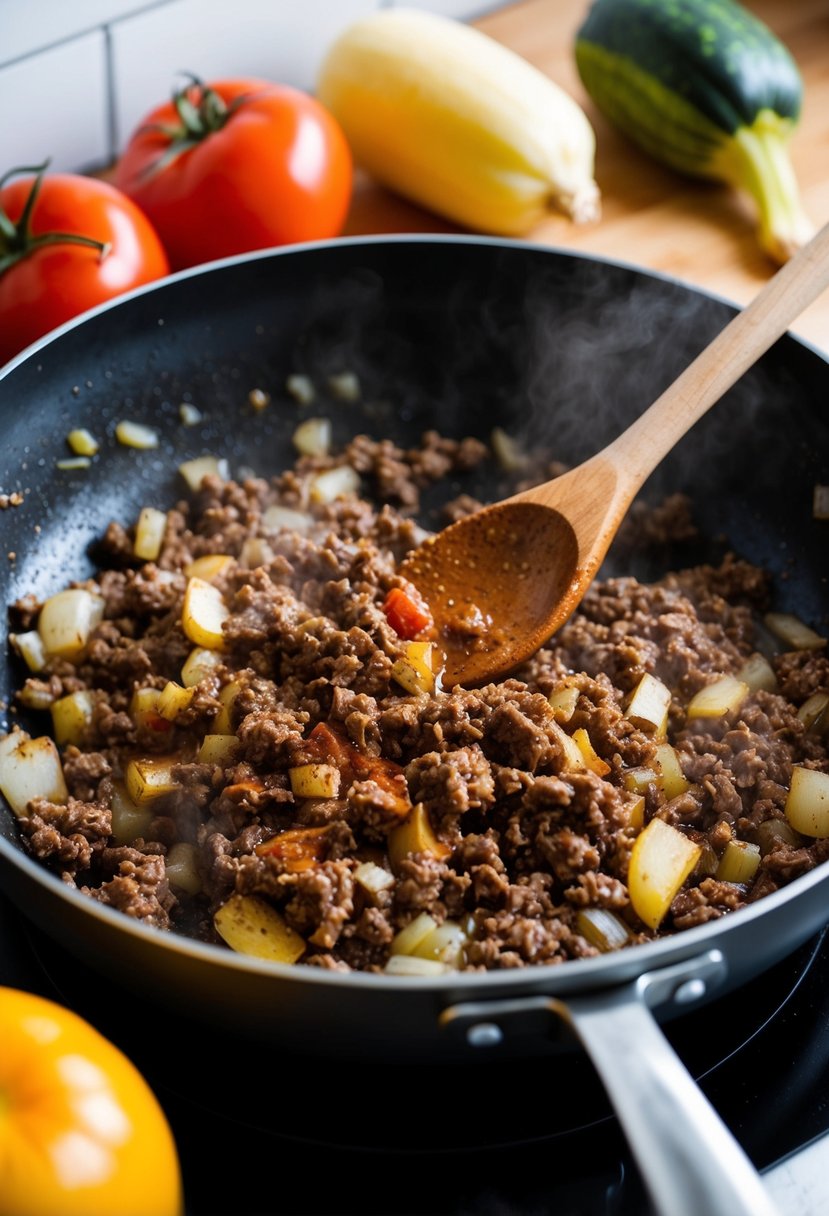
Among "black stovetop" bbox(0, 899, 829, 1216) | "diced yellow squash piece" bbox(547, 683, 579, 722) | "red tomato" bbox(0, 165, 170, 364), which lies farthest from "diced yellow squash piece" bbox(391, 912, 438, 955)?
"red tomato" bbox(0, 165, 170, 364)

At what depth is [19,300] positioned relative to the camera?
5.77ft

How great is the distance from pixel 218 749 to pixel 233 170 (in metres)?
0.96

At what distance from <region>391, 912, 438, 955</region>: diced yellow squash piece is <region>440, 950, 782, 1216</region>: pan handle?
22 cm

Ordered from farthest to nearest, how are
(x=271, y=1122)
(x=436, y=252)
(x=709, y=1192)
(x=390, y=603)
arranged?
(x=436, y=252) < (x=390, y=603) < (x=271, y=1122) < (x=709, y=1192)

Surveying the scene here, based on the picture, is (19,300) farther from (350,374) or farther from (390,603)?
(390,603)

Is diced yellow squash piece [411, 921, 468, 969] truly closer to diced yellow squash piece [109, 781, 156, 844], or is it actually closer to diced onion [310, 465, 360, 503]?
diced yellow squash piece [109, 781, 156, 844]

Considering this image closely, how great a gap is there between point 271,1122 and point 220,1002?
226mm

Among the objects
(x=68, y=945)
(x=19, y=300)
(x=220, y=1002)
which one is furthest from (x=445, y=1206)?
(x=19, y=300)

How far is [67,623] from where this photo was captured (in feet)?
5.30

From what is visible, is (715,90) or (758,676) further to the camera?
(715,90)

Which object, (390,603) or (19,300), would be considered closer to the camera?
(390,603)

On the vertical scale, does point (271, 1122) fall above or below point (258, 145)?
below

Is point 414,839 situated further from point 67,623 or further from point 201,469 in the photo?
point 201,469

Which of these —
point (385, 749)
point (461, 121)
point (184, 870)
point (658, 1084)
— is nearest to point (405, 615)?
point (385, 749)
